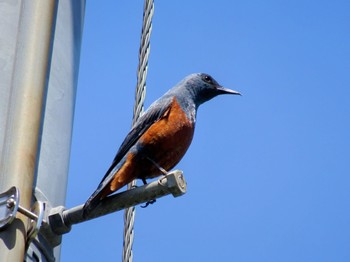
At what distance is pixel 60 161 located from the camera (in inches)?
116

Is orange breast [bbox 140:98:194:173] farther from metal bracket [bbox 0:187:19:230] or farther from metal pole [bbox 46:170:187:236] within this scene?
metal bracket [bbox 0:187:19:230]

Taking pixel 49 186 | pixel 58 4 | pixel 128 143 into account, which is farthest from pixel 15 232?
pixel 128 143

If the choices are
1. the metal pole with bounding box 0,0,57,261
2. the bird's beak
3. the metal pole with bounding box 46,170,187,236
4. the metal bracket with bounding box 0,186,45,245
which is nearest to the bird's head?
the bird's beak

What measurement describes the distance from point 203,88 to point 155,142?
113 centimetres

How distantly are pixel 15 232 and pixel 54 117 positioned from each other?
56 centimetres

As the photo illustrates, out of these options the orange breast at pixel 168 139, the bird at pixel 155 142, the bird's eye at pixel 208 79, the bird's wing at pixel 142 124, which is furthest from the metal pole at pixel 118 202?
the bird's eye at pixel 208 79

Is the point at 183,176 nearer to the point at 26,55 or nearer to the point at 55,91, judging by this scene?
the point at 55,91

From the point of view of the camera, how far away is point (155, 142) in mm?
4844

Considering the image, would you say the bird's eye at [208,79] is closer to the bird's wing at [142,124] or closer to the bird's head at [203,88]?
the bird's head at [203,88]

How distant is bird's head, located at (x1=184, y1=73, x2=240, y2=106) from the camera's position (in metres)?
5.70

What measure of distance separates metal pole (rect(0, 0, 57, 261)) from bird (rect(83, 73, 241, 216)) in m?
1.60

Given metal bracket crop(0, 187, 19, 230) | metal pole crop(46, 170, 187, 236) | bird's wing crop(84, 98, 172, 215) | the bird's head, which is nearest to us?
metal bracket crop(0, 187, 19, 230)

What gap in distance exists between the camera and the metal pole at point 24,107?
2551 millimetres

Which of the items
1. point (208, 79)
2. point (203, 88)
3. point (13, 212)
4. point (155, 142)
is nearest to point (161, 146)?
point (155, 142)
